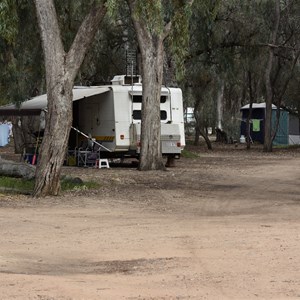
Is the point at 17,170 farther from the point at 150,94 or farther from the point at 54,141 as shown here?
the point at 150,94

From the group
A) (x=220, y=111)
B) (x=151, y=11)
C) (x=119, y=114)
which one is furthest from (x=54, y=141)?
(x=220, y=111)

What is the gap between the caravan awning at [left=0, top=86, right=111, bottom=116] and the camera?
2417 cm

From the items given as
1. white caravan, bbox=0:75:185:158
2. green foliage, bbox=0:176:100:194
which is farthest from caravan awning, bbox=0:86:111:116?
green foliage, bbox=0:176:100:194

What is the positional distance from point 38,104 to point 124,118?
2.98 m

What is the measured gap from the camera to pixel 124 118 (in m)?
24.6

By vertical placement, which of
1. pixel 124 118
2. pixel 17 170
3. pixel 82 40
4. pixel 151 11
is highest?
pixel 151 11

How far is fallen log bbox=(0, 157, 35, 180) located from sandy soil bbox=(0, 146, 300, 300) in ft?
6.72

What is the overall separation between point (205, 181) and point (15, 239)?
425 inches

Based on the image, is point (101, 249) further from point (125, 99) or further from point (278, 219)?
point (125, 99)

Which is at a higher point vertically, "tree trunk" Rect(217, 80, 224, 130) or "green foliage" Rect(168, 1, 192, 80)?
"green foliage" Rect(168, 1, 192, 80)

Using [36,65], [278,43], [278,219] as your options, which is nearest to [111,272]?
[278,219]

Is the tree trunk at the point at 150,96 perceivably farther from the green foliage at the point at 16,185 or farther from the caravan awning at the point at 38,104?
the green foliage at the point at 16,185

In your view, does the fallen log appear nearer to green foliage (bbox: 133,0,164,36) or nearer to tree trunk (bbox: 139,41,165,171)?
tree trunk (bbox: 139,41,165,171)

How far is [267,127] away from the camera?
39.6 m
